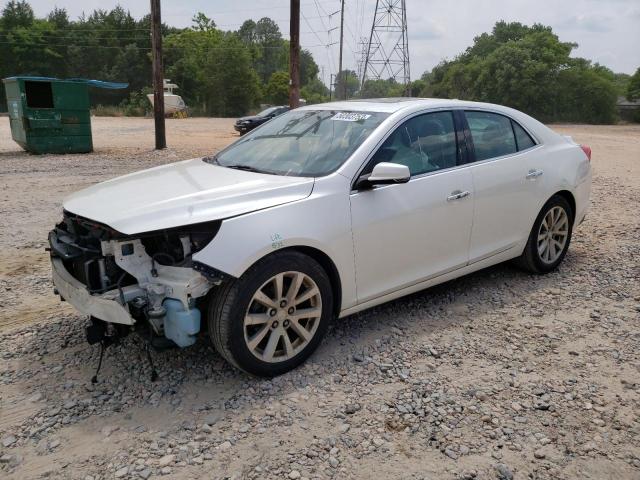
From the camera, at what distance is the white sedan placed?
324 cm

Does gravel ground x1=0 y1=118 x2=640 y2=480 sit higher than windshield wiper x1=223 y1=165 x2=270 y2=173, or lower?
lower

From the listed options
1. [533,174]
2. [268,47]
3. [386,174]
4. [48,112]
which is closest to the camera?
[386,174]

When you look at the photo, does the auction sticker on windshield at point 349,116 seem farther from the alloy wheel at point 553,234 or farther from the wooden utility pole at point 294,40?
the wooden utility pole at point 294,40

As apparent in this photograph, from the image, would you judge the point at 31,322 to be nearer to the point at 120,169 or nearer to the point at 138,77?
the point at 120,169

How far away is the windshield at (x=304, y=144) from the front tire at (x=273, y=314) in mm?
740

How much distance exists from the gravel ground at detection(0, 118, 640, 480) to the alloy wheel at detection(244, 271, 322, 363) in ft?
0.63

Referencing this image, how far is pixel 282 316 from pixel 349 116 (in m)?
1.74

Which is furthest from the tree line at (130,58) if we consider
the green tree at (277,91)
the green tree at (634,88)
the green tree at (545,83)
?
the green tree at (634,88)

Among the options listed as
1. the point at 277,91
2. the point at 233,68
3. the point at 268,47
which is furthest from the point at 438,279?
the point at 268,47

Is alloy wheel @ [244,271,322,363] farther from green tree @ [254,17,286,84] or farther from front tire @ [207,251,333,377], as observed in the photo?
green tree @ [254,17,286,84]

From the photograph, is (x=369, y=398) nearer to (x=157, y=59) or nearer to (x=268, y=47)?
(x=157, y=59)

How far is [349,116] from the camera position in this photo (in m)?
4.37

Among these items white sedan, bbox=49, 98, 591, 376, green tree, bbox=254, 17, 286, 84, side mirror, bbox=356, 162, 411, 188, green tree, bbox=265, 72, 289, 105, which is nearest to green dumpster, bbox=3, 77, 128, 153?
white sedan, bbox=49, 98, 591, 376

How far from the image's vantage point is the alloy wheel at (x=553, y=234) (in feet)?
17.4
